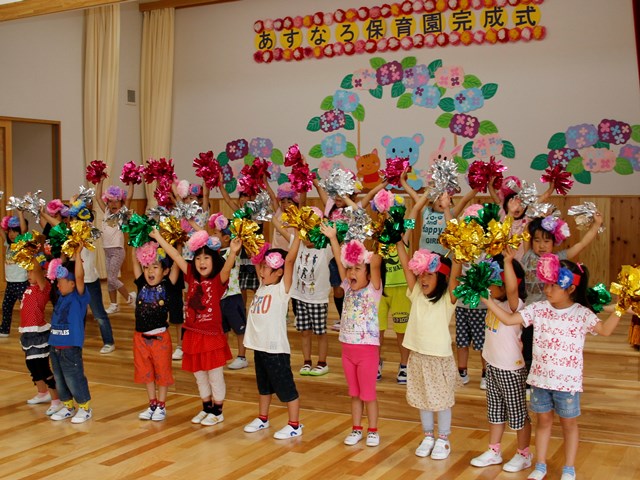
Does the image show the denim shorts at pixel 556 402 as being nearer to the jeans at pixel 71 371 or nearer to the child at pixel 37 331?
the jeans at pixel 71 371

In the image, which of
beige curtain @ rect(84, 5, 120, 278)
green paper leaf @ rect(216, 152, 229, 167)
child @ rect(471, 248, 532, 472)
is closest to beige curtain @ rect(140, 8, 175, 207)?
beige curtain @ rect(84, 5, 120, 278)

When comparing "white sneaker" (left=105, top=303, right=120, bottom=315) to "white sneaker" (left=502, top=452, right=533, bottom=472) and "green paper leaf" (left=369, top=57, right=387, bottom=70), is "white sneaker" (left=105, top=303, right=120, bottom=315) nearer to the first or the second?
"green paper leaf" (left=369, top=57, right=387, bottom=70)

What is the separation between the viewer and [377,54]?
8961 millimetres

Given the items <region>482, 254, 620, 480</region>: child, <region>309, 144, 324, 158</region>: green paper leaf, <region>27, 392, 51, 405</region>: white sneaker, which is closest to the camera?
<region>482, 254, 620, 480</region>: child

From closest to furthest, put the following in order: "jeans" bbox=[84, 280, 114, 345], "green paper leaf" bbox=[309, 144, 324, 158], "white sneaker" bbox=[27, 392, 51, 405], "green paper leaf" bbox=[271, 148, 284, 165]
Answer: "white sneaker" bbox=[27, 392, 51, 405] → "jeans" bbox=[84, 280, 114, 345] → "green paper leaf" bbox=[309, 144, 324, 158] → "green paper leaf" bbox=[271, 148, 284, 165]

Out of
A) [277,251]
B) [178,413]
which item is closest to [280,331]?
[277,251]

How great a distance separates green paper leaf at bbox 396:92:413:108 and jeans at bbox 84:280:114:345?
374 cm

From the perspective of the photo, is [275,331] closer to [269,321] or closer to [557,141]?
[269,321]

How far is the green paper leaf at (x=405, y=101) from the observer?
8.82m

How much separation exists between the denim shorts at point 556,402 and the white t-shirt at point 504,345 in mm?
193

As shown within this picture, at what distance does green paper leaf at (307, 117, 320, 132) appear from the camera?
30.6 feet

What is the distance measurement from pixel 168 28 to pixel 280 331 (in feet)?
20.1

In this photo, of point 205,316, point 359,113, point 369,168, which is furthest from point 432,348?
point 359,113

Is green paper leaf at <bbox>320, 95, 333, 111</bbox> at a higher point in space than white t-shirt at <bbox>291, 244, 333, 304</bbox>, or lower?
higher
